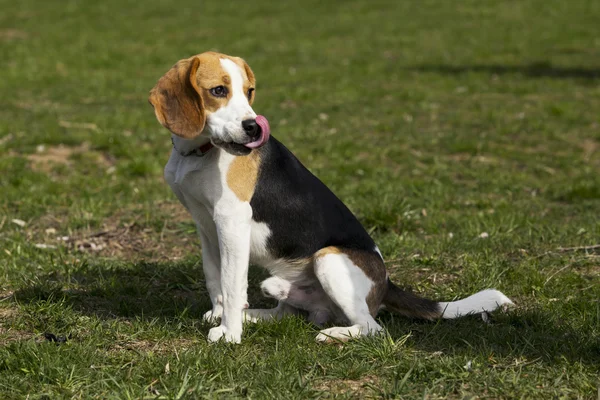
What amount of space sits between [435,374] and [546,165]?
5.88 metres

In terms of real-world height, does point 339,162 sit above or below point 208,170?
below

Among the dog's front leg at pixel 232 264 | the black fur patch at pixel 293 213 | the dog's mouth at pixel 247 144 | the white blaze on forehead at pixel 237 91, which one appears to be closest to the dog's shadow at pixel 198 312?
the dog's front leg at pixel 232 264

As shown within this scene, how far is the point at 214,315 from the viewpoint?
15.5 ft

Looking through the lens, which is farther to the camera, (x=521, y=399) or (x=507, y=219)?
(x=507, y=219)

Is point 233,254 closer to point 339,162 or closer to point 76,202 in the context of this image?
point 76,202

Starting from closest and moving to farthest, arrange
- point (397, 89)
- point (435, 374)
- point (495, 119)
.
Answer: point (435, 374) < point (495, 119) < point (397, 89)

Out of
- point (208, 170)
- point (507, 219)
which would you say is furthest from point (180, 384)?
point (507, 219)

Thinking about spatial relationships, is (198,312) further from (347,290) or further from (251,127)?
(251,127)

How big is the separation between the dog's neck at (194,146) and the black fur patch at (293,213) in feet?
1.17

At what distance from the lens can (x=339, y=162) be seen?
920cm

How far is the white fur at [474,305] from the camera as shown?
185 inches

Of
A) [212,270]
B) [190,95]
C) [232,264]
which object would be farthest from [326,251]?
[190,95]

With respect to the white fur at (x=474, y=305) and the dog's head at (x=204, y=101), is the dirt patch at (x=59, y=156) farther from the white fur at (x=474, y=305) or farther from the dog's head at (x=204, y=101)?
the white fur at (x=474, y=305)

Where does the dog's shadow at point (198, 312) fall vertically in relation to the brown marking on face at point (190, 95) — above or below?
below
